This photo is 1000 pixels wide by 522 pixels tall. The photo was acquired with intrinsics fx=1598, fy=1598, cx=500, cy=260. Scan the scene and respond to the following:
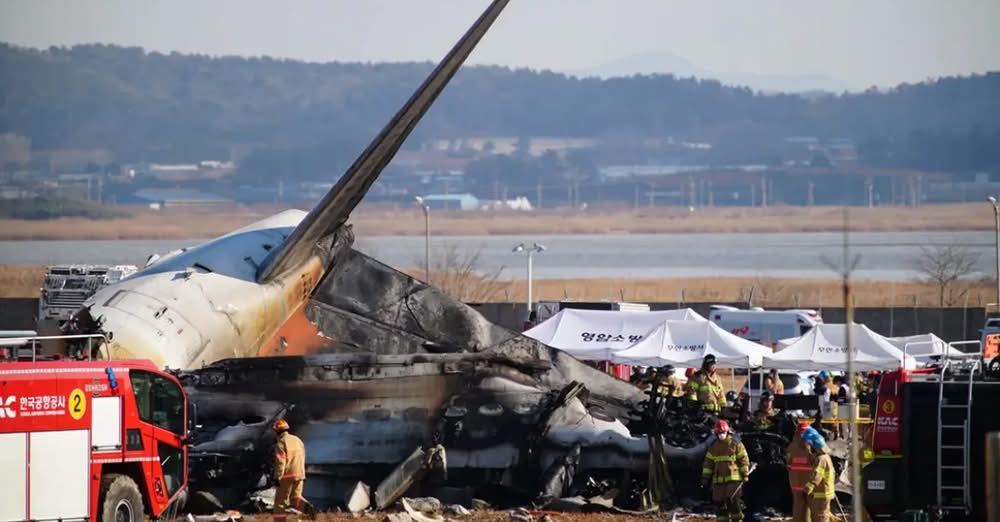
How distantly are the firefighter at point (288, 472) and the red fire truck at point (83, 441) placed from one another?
187 cm

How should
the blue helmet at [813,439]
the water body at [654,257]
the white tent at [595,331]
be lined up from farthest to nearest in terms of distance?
1. the water body at [654,257]
2. the white tent at [595,331]
3. the blue helmet at [813,439]

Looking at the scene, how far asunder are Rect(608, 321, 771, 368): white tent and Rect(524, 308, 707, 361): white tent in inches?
34.0

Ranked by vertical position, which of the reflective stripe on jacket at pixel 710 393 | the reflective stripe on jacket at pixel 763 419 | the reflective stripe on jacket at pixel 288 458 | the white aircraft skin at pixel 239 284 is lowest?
the reflective stripe on jacket at pixel 288 458

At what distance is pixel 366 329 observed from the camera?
29891mm

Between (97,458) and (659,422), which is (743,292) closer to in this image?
(659,422)

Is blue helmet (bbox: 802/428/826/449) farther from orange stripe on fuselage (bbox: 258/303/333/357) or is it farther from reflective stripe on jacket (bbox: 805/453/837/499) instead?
orange stripe on fuselage (bbox: 258/303/333/357)

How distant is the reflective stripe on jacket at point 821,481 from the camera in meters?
20.3

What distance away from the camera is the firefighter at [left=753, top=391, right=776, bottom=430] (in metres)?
25.2

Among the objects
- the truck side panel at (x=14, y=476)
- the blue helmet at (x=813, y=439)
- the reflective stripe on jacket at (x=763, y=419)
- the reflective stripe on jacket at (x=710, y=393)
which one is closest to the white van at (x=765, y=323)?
the reflective stripe on jacket at (x=710, y=393)

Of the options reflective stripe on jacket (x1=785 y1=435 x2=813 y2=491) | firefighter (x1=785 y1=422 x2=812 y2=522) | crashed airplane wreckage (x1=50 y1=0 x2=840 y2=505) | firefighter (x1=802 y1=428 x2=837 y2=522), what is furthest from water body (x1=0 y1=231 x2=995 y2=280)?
firefighter (x1=802 y1=428 x2=837 y2=522)

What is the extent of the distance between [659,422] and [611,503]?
154cm

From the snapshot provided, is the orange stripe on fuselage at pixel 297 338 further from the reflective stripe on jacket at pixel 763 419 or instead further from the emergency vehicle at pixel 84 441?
the reflective stripe on jacket at pixel 763 419

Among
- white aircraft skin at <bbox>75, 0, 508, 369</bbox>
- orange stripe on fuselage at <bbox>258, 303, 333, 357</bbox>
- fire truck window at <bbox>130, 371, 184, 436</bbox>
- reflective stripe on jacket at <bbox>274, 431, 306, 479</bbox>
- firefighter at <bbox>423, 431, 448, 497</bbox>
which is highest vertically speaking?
white aircraft skin at <bbox>75, 0, 508, 369</bbox>

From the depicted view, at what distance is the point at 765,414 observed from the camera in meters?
25.5
